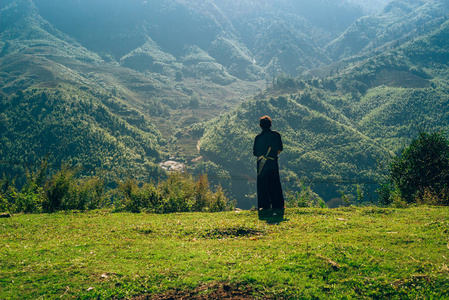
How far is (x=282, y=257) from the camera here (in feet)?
23.1

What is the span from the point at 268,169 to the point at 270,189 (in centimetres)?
74

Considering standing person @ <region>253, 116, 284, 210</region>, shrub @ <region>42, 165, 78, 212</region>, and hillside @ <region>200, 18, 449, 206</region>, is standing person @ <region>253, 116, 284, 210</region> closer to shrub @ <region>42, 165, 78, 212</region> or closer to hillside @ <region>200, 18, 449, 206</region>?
shrub @ <region>42, 165, 78, 212</region>

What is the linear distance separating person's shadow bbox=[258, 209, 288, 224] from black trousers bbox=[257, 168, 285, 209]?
11.1 inches

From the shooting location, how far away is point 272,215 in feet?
37.4

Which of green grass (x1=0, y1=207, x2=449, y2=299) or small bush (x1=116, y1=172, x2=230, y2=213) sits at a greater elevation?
small bush (x1=116, y1=172, x2=230, y2=213)

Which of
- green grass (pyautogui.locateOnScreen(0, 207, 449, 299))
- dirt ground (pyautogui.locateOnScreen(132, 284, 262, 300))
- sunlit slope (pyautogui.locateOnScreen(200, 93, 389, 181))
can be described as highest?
sunlit slope (pyautogui.locateOnScreen(200, 93, 389, 181))

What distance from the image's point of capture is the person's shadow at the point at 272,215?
34.9ft

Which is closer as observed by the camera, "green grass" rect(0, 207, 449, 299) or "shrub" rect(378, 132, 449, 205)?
"green grass" rect(0, 207, 449, 299)

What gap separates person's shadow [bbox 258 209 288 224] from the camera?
10630 mm

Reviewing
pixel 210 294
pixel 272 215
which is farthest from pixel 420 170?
pixel 210 294

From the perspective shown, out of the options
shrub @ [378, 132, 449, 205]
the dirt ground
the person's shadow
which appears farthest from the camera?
shrub @ [378, 132, 449, 205]

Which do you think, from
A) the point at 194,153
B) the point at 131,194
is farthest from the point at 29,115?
the point at 131,194

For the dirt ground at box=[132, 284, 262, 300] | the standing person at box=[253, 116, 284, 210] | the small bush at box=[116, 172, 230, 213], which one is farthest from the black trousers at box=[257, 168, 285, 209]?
the dirt ground at box=[132, 284, 262, 300]

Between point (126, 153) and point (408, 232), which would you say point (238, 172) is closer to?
point (126, 153)
